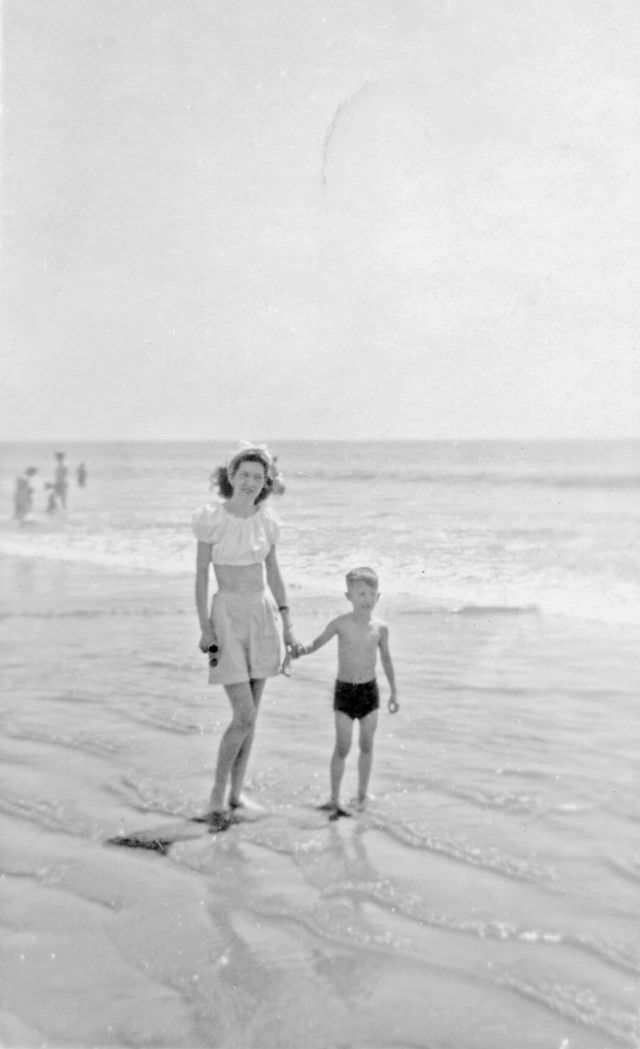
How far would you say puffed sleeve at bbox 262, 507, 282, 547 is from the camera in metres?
4.75

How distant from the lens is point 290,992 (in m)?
3.20

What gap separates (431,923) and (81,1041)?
1.26 m

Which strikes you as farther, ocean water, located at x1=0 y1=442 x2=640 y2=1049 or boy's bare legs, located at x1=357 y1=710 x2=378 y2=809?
boy's bare legs, located at x1=357 y1=710 x2=378 y2=809

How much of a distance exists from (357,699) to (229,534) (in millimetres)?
937

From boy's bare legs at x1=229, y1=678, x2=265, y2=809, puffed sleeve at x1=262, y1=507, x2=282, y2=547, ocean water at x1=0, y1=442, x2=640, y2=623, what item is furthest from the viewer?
ocean water at x1=0, y1=442, x2=640, y2=623

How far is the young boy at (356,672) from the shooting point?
4824 mm

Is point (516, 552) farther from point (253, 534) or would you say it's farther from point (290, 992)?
point (290, 992)

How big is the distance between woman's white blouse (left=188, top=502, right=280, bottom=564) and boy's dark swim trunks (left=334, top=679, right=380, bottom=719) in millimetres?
714

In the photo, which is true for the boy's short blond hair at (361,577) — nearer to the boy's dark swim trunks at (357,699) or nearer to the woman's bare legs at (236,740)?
the boy's dark swim trunks at (357,699)

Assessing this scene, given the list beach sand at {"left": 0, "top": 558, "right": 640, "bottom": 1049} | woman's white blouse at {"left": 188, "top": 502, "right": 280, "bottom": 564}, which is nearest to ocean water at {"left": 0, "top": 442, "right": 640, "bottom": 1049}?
beach sand at {"left": 0, "top": 558, "right": 640, "bottom": 1049}

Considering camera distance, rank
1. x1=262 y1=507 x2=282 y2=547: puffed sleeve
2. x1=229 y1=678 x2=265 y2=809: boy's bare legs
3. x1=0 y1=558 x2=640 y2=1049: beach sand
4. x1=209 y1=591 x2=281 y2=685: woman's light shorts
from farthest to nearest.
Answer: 1. x1=229 y1=678 x2=265 y2=809: boy's bare legs
2. x1=262 y1=507 x2=282 y2=547: puffed sleeve
3. x1=209 y1=591 x2=281 y2=685: woman's light shorts
4. x1=0 y1=558 x2=640 y2=1049: beach sand

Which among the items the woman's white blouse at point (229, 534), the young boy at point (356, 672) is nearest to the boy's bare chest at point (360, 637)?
the young boy at point (356, 672)

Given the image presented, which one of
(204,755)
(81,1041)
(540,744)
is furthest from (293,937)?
(540,744)

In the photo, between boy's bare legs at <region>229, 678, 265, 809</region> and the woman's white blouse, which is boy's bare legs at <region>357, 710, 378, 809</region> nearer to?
boy's bare legs at <region>229, 678, 265, 809</region>
